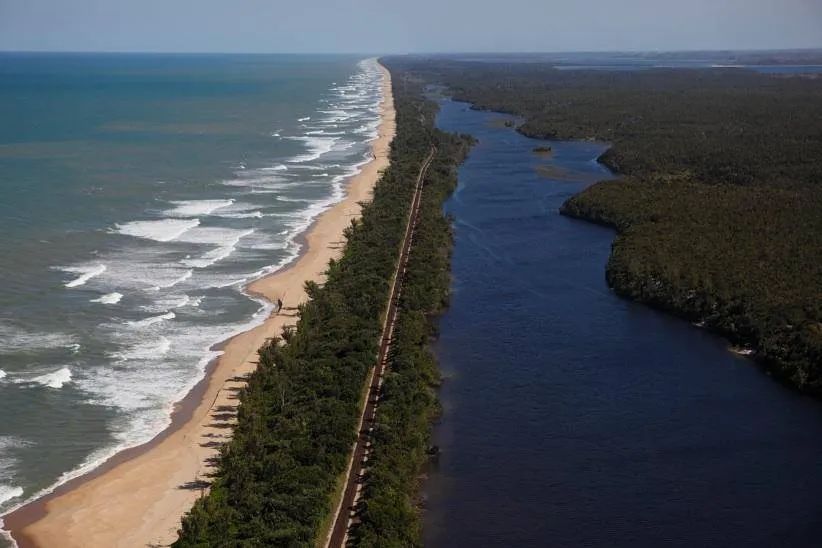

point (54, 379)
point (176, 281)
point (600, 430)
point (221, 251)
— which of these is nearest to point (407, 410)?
point (600, 430)

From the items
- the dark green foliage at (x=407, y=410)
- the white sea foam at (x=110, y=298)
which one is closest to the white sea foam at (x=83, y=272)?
the white sea foam at (x=110, y=298)

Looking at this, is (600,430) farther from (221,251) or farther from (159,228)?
(159,228)

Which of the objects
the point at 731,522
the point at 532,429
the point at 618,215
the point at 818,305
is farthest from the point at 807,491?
the point at 618,215

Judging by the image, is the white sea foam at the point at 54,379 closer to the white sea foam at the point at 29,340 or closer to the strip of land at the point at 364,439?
the white sea foam at the point at 29,340

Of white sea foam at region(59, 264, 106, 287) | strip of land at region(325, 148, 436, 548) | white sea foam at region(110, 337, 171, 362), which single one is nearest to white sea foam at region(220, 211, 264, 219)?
white sea foam at region(59, 264, 106, 287)

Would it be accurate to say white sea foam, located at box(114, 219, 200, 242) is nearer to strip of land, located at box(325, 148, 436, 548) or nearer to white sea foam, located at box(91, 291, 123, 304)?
white sea foam, located at box(91, 291, 123, 304)

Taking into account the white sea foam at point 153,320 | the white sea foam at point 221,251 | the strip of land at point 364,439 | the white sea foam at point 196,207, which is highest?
the white sea foam at point 196,207
